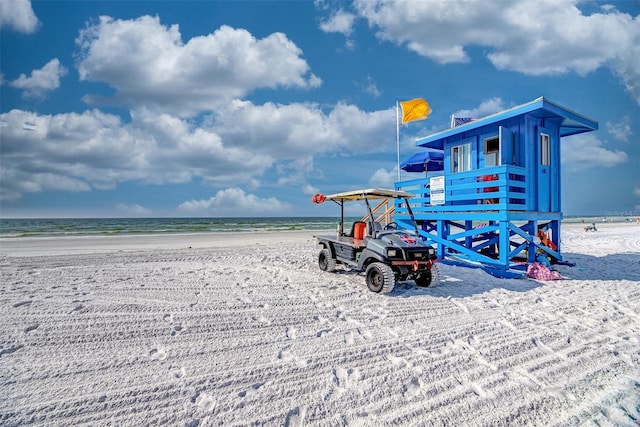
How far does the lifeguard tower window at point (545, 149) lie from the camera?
1093 centimetres

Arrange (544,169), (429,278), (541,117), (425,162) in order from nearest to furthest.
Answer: (429,278) < (541,117) < (544,169) < (425,162)

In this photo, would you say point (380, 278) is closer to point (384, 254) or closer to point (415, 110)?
point (384, 254)

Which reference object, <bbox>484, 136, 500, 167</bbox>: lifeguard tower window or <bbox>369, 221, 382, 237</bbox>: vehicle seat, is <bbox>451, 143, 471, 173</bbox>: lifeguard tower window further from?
<bbox>369, 221, 382, 237</bbox>: vehicle seat

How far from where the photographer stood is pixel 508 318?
5.69 m

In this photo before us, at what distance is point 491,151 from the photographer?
37.2ft

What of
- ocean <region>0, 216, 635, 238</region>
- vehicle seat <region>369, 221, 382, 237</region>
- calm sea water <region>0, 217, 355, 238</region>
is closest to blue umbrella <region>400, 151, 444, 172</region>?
vehicle seat <region>369, 221, 382, 237</region>

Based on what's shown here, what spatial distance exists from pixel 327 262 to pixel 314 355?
5169mm

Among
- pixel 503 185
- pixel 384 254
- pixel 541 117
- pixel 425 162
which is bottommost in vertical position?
pixel 384 254

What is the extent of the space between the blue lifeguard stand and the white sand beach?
2.42 meters

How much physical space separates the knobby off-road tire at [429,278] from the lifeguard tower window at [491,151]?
538 cm

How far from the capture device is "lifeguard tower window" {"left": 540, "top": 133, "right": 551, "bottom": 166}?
1093 cm

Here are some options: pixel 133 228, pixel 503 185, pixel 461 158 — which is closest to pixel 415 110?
pixel 461 158

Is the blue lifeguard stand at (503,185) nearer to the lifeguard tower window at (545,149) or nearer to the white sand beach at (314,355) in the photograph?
the lifeguard tower window at (545,149)

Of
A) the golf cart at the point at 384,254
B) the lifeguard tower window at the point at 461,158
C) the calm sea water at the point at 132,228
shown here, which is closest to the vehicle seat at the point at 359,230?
the golf cart at the point at 384,254
